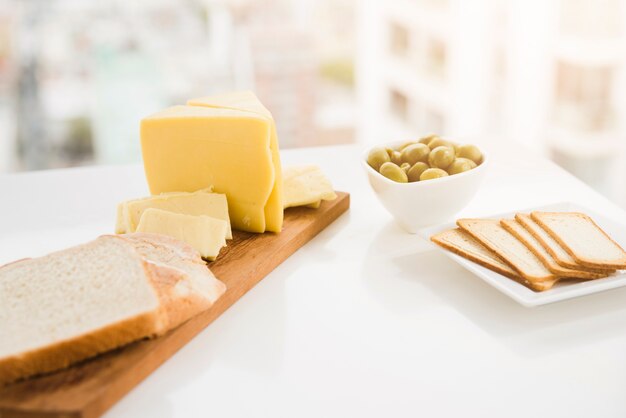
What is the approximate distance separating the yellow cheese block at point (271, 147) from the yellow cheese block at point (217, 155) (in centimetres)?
2

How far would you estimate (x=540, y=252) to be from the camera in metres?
1.23

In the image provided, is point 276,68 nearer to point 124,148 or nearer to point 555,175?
point 124,148

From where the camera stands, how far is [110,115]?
381 centimetres

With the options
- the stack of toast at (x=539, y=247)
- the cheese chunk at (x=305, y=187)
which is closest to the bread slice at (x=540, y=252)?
the stack of toast at (x=539, y=247)

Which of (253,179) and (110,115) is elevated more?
(253,179)

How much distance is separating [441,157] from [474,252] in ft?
0.79

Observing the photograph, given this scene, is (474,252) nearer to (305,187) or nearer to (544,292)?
(544,292)

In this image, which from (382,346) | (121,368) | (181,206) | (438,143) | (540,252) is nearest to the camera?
(121,368)

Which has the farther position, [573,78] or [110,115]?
[110,115]

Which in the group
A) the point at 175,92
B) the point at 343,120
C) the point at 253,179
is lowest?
the point at 343,120

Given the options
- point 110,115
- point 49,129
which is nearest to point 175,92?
point 110,115

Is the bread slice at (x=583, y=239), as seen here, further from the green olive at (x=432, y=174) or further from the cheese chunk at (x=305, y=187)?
the cheese chunk at (x=305, y=187)

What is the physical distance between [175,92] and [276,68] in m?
0.60

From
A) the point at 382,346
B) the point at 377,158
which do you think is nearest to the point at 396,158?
the point at 377,158
